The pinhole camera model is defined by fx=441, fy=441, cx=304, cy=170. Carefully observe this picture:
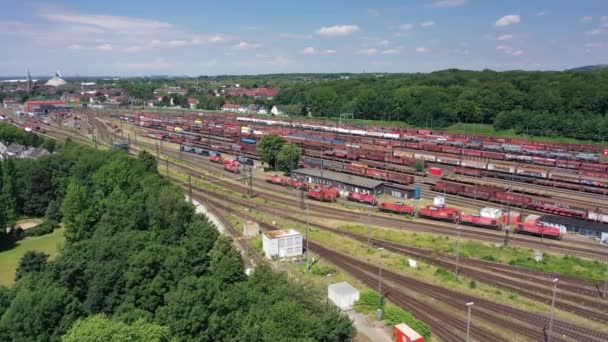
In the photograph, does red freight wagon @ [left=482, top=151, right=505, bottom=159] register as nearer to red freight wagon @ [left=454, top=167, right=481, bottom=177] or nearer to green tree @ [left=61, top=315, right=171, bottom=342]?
red freight wagon @ [left=454, top=167, right=481, bottom=177]

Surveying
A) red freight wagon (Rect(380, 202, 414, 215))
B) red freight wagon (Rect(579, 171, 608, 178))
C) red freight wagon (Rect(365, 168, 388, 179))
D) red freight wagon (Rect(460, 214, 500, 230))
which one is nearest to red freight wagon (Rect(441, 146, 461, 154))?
red freight wagon (Rect(579, 171, 608, 178))

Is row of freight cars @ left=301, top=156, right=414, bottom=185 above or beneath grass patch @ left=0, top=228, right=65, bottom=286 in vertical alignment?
above

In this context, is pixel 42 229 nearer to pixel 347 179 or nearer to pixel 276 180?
pixel 276 180

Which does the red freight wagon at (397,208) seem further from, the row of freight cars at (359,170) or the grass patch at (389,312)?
the grass patch at (389,312)

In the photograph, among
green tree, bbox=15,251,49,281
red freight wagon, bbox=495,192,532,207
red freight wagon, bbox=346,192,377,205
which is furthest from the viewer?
red freight wagon, bbox=346,192,377,205

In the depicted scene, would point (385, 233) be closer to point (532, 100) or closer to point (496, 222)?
point (496, 222)

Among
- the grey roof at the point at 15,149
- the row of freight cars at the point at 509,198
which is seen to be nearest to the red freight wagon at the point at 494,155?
the row of freight cars at the point at 509,198

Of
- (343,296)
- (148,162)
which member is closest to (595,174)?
(343,296)

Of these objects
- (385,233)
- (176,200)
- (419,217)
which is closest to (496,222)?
(419,217)
